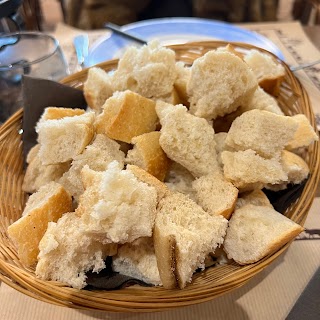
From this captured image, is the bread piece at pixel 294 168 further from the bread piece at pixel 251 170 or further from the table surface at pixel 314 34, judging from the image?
the table surface at pixel 314 34

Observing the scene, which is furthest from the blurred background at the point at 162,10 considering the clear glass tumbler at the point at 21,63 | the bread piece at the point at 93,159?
the bread piece at the point at 93,159

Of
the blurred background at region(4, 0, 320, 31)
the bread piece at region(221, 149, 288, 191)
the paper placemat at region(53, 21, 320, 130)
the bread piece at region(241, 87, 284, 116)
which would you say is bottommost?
the blurred background at region(4, 0, 320, 31)

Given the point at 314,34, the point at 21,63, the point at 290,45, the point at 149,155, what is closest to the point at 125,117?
the point at 149,155

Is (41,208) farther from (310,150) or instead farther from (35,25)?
(35,25)

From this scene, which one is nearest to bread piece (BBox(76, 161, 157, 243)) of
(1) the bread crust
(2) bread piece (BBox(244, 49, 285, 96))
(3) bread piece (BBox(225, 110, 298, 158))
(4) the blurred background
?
(1) the bread crust

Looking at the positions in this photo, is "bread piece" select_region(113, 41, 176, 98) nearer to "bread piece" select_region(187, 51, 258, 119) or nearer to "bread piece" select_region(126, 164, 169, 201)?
"bread piece" select_region(187, 51, 258, 119)

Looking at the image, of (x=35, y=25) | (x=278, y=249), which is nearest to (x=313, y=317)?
(x=278, y=249)
